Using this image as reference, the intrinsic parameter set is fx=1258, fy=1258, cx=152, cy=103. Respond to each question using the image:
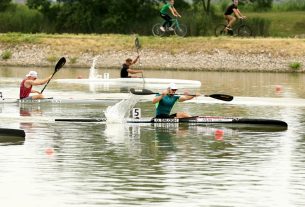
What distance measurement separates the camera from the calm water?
2541 cm

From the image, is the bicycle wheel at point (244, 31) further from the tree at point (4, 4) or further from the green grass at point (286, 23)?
the tree at point (4, 4)

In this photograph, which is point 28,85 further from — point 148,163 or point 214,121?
point 148,163

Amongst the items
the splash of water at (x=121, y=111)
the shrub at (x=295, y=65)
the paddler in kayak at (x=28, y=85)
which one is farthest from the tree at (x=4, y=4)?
the splash of water at (x=121, y=111)

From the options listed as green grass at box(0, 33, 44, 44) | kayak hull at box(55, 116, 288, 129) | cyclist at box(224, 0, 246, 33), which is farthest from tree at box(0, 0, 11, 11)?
kayak hull at box(55, 116, 288, 129)

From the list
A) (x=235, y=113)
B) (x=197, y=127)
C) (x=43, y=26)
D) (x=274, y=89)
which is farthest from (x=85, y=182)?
(x=43, y=26)

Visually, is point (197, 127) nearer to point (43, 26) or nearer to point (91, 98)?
point (91, 98)

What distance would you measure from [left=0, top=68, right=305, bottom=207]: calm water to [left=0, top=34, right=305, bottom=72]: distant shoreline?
2568 centimetres

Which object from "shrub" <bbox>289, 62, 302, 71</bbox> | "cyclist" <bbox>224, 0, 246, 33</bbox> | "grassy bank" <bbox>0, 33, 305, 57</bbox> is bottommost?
"shrub" <bbox>289, 62, 302, 71</bbox>

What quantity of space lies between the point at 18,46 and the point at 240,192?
169ft

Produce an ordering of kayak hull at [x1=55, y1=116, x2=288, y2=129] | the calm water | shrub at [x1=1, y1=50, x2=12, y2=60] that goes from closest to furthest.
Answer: the calm water
kayak hull at [x1=55, y1=116, x2=288, y2=129]
shrub at [x1=1, y1=50, x2=12, y2=60]

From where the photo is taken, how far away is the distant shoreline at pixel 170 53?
7144 cm

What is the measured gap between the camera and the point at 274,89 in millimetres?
56719

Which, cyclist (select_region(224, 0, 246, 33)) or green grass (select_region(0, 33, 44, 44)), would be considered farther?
green grass (select_region(0, 33, 44, 44))

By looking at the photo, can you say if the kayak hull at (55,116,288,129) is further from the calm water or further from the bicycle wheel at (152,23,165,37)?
the bicycle wheel at (152,23,165,37)
